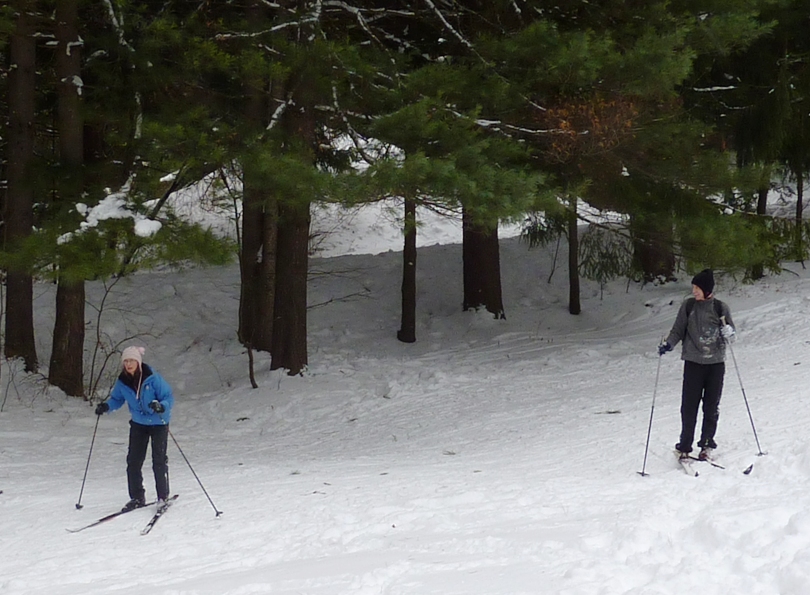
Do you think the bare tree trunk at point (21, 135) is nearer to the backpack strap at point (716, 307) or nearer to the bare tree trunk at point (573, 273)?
the backpack strap at point (716, 307)

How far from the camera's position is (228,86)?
38.9 ft

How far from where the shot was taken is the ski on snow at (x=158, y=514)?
22.3 ft

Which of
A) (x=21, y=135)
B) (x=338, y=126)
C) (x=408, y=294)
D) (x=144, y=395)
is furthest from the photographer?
(x=408, y=294)

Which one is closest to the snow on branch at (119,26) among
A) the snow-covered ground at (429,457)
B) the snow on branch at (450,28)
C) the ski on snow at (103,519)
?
the snow on branch at (450,28)

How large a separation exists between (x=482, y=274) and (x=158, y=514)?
10108 mm

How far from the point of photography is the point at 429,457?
9.30m

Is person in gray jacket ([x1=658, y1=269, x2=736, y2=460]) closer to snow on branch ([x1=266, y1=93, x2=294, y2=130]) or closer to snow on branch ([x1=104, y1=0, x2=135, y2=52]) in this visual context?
snow on branch ([x1=266, y1=93, x2=294, y2=130])

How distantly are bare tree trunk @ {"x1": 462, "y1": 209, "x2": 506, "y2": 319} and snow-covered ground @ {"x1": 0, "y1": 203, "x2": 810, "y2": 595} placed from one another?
0.33 m

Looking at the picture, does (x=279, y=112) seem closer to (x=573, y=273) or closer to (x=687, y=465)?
(x=687, y=465)

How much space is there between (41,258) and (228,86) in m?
3.98

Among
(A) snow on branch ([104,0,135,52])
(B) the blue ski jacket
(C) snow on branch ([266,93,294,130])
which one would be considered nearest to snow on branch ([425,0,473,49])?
(C) snow on branch ([266,93,294,130])

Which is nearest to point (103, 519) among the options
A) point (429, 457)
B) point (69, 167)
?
point (429, 457)

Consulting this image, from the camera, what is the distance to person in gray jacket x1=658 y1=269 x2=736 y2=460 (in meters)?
7.35

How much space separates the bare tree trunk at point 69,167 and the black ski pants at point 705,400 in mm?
7128
